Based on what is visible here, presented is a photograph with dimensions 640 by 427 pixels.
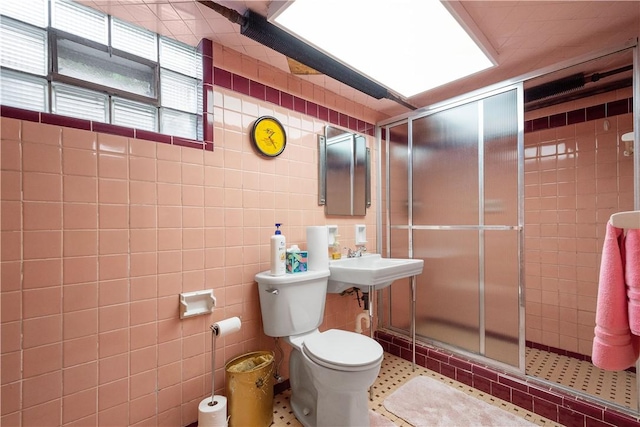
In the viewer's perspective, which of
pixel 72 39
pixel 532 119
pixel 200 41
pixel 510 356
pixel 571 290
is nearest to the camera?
pixel 72 39

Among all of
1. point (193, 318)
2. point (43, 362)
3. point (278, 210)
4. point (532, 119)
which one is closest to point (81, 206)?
point (43, 362)

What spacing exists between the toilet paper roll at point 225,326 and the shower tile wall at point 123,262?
121 mm

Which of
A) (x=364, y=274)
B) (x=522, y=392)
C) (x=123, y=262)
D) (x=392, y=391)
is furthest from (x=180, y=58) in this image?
(x=522, y=392)

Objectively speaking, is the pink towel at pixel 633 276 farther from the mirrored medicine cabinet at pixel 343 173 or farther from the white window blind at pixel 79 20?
the white window blind at pixel 79 20

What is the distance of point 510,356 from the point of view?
1815 mm

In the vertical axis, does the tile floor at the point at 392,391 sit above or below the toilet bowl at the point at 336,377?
below

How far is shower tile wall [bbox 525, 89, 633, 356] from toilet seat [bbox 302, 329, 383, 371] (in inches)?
76.8

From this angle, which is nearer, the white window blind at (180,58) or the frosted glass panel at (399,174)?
the white window blind at (180,58)

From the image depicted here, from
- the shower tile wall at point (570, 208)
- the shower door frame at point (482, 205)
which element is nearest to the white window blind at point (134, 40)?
the shower door frame at point (482, 205)

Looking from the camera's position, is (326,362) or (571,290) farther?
(571,290)

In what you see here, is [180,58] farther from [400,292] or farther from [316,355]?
[400,292]

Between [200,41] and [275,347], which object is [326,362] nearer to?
[275,347]

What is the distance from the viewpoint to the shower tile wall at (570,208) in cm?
211

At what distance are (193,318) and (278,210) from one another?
83 cm
